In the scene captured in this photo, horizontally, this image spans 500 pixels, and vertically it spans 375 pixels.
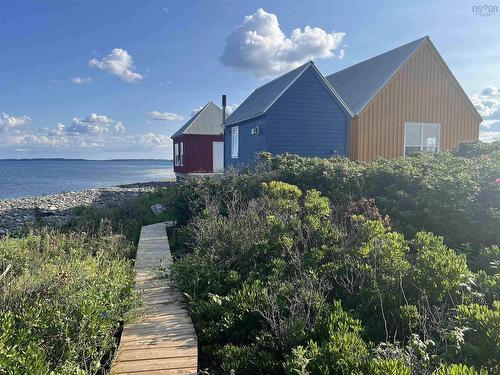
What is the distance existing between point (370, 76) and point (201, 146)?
1192cm

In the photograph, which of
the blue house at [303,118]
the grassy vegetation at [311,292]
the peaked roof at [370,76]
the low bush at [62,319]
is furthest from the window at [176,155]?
the low bush at [62,319]

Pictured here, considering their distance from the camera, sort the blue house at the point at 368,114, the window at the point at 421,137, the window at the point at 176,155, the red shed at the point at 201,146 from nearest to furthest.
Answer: the blue house at the point at 368,114 → the window at the point at 421,137 → the red shed at the point at 201,146 → the window at the point at 176,155

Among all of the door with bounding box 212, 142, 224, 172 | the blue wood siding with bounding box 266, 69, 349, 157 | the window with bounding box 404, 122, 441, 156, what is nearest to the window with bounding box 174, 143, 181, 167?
the door with bounding box 212, 142, 224, 172

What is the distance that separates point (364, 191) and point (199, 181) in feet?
14.4

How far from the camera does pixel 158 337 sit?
385 centimetres

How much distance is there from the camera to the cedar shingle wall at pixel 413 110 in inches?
643

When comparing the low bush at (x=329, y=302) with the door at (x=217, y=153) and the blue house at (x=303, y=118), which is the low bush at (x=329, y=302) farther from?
the door at (x=217, y=153)

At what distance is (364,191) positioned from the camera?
8086mm

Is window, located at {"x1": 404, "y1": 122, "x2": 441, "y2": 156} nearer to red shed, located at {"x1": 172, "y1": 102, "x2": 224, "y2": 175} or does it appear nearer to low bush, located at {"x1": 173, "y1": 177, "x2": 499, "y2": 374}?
red shed, located at {"x1": 172, "y1": 102, "x2": 224, "y2": 175}

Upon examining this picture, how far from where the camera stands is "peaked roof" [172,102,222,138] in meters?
25.9

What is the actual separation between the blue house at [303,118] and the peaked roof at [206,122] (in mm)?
10154

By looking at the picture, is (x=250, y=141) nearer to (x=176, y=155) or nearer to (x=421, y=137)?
(x=421, y=137)

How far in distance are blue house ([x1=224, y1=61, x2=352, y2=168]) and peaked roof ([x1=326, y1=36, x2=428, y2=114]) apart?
1.49m

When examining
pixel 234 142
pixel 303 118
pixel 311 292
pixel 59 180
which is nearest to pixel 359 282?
pixel 311 292
